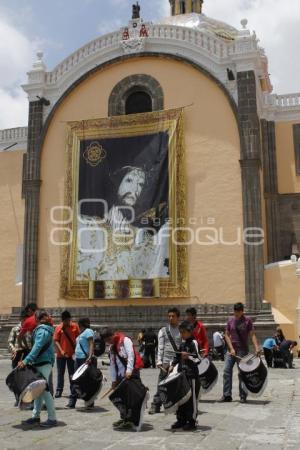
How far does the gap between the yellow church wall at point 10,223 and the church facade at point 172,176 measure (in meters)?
0.05

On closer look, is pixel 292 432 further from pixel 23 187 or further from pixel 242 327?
pixel 23 187

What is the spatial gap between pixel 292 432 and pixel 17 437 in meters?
2.73

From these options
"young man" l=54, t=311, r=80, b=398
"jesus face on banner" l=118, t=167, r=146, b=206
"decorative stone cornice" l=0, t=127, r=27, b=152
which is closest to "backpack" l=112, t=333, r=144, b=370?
"young man" l=54, t=311, r=80, b=398

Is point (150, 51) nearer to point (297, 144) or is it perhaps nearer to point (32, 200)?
point (297, 144)

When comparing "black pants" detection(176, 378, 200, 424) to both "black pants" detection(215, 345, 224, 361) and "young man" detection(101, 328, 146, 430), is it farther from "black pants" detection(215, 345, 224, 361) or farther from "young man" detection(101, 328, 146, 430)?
"black pants" detection(215, 345, 224, 361)

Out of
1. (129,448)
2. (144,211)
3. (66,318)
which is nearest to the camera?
(129,448)

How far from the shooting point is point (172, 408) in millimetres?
5969

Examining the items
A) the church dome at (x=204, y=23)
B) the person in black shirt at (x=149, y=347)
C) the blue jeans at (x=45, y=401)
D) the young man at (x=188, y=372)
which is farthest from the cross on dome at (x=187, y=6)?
the blue jeans at (x=45, y=401)

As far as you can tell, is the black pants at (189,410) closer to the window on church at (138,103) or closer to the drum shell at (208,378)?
the drum shell at (208,378)

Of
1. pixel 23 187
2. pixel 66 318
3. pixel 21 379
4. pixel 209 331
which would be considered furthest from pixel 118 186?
pixel 21 379

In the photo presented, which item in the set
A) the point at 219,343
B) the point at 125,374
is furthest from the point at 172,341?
the point at 219,343

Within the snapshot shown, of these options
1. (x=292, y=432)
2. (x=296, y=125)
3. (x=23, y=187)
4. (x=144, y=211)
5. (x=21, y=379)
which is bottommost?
(x=292, y=432)

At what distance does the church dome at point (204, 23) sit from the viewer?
101ft

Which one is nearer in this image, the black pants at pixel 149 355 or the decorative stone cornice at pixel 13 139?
the black pants at pixel 149 355
